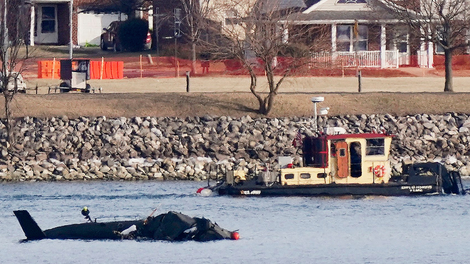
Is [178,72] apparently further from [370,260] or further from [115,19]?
[370,260]

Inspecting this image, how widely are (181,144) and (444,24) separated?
1442 cm

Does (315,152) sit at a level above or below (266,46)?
below

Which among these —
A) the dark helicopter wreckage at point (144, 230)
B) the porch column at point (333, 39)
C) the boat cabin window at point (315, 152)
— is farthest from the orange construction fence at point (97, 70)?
the dark helicopter wreckage at point (144, 230)

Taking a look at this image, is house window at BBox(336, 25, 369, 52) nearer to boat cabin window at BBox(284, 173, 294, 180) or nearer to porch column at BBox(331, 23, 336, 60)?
porch column at BBox(331, 23, 336, 60)

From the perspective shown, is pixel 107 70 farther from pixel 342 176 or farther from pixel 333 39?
pixel 342 176

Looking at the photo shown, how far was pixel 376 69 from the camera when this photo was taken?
65312 millimetres

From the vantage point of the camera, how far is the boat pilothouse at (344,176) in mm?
36750

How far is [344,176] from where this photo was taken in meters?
36.9

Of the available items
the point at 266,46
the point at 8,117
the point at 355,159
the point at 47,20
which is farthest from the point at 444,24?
the point at 47,20

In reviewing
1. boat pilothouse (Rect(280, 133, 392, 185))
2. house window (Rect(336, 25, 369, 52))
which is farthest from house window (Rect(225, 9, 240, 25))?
boat pilothouse (Rect(280, 133, 392, 185))

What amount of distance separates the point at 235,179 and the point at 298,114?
1355 centimetres

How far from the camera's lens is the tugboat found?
36750 millimetres

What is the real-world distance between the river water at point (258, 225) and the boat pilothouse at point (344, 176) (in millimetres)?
385

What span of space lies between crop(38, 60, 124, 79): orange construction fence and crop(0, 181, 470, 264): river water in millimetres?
22022
